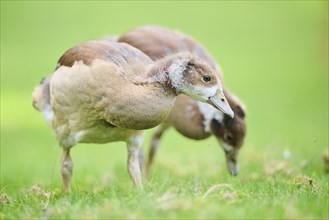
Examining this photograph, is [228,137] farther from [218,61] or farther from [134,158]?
[218,61]

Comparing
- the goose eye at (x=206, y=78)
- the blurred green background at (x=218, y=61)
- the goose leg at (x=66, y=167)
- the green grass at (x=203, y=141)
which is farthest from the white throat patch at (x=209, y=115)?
the goose eye at (x=206, y=78)

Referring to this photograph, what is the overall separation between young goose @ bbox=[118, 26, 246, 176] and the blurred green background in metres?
0.48

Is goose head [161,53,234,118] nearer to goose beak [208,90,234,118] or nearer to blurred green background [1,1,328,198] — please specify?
goose beak [208,90,234,118]

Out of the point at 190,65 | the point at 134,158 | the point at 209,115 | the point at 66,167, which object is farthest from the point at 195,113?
the point at 190,65

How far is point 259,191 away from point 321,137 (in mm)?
5941

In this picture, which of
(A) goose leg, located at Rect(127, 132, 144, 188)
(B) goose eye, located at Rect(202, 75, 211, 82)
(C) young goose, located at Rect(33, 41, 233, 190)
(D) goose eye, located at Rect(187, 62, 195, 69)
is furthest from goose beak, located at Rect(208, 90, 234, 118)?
(A) goose leg, located at Rect(127, 132, 144, 188)

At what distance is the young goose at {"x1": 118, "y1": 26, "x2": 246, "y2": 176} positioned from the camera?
856 cm

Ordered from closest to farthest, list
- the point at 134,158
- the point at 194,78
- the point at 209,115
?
the point at 194,78
the point at 134,158
the point at 209,115

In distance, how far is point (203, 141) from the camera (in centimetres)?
1455

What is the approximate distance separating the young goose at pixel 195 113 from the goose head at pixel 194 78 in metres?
2.15

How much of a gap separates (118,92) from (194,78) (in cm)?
67

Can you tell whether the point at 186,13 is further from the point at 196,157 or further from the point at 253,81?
the point at 196,157

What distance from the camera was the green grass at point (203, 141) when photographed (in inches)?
224

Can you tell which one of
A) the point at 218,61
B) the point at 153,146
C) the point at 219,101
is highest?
the point at 219,101
